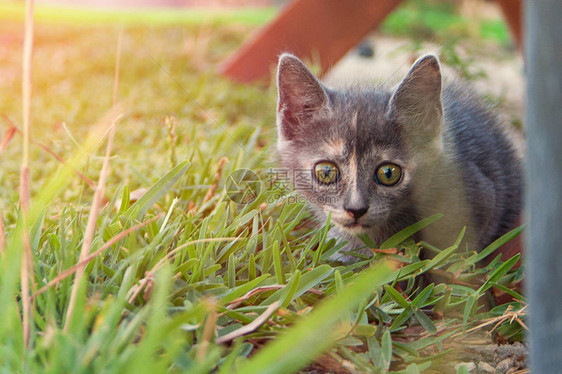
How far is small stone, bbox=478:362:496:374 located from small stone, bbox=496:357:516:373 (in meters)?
0.01

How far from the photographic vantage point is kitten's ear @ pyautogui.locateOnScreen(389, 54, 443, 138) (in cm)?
194

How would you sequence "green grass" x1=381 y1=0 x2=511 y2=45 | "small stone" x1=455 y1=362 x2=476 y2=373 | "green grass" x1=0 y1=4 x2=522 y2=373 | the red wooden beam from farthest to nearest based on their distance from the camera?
"green grass" x1=381 y1=0 x2=511 y2=45 < the red wooden beam < "small stone" x1=455 y1=362 x2=476 y2=373 < "green grass" x1=0 y1=4 x2=522 y2=373

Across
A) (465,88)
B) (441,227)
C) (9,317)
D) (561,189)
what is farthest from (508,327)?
(465,88)

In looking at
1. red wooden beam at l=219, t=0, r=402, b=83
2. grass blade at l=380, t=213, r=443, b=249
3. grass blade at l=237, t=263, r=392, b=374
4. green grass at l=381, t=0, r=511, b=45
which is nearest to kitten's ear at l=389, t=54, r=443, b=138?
grass blade at l=380, t=213, r=443, b=249

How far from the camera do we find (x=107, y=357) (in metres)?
1.12

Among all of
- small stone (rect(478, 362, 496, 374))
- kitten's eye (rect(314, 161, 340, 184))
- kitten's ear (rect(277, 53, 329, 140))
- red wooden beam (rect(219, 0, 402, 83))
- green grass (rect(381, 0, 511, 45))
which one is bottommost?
small stone (rect(478, 362, 496, 374))

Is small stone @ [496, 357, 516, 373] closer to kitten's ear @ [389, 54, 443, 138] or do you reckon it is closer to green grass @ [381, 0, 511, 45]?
kitten's ear @ [389, 54, 443, 138]

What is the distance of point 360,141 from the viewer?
6.38ft

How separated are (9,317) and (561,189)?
101 cm

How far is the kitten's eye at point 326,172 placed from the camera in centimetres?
198

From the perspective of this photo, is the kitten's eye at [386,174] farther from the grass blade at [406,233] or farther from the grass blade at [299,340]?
the grass blade at [299,340]

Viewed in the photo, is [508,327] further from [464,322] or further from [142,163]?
[142,163]

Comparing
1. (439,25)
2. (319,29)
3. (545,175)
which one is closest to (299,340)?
(545,175)

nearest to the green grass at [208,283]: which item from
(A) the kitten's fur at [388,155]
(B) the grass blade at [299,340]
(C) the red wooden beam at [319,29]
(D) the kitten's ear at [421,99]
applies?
(B) the grass blade at [299,340]
